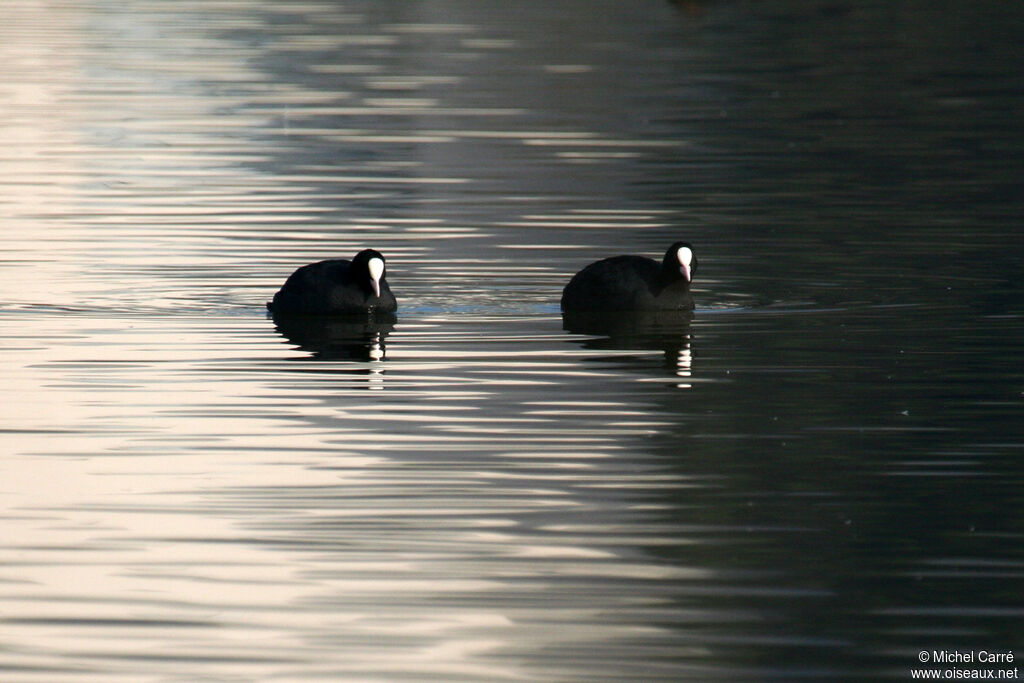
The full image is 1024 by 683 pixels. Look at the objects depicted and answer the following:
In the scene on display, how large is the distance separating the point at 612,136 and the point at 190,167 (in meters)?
10.1

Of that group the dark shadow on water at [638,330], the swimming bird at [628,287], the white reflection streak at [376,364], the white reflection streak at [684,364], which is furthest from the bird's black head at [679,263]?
the white reflection streak at [376,364]

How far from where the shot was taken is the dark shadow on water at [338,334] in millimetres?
18422

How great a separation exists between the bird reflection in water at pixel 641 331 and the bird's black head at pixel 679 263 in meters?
0.39

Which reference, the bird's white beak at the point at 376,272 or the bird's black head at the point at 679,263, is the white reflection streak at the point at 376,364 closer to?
the bird's white beak at the point at 376,272

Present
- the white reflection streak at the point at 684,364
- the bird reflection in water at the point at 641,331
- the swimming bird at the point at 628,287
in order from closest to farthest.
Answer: the white reflection streak at the point at 684,364
the bird reflection in water at the point at 641,331
the swimming bird at the point at 628,287

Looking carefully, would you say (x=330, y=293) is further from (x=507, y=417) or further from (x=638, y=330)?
(x=507, y=417)

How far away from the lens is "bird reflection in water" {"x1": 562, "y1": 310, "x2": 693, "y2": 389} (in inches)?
725

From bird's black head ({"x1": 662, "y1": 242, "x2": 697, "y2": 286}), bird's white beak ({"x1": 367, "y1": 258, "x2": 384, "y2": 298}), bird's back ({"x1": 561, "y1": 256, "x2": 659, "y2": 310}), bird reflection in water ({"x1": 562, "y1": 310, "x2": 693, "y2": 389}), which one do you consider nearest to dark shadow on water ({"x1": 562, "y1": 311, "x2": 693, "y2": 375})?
bird reflection in water ({"x1": 562, "y1": 310, "x2": 693, "y2": 389})

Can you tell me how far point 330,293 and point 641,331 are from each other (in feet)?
8.90

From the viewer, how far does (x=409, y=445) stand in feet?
47.2

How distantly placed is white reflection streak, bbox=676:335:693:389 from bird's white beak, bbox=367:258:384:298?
8.78 feet

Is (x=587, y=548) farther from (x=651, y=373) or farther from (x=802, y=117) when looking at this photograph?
(x=802, y=117)

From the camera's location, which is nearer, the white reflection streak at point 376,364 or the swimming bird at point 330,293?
the white reflection streak at point 376,364

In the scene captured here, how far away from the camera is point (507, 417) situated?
15.4 meters
